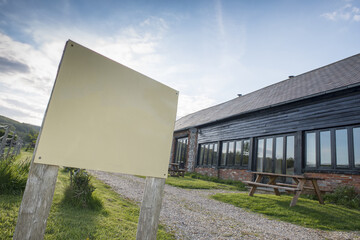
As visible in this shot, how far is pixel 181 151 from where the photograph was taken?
18.8m

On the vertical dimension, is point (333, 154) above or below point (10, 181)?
above

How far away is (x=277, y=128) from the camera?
1002 centimetres

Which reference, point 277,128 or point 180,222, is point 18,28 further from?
point 277,128

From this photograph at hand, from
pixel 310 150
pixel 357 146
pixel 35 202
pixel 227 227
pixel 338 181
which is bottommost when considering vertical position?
pixel 227 227

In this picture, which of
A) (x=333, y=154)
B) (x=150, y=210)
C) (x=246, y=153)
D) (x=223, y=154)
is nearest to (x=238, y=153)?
(x=246, y=153)

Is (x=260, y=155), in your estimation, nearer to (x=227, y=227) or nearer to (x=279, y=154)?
(x=279, y=154)

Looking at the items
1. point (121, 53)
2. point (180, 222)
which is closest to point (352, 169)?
point (180, 222)

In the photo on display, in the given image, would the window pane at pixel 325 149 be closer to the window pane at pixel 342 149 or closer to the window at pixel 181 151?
the window pane at pixel 342 149

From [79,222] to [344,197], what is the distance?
7770 millimetres

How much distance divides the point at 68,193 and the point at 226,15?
593 centimetres

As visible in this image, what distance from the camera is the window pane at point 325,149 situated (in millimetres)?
7891

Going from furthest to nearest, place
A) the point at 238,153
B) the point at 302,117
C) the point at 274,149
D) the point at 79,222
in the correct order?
the point at 238,153, the point at 274,149, the point at 302,117, the point at 79,222

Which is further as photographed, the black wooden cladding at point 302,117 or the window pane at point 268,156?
the window pane at point 268,156

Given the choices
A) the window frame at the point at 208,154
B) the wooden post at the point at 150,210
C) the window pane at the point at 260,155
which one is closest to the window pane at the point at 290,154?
the window pane at the point at 260,155
